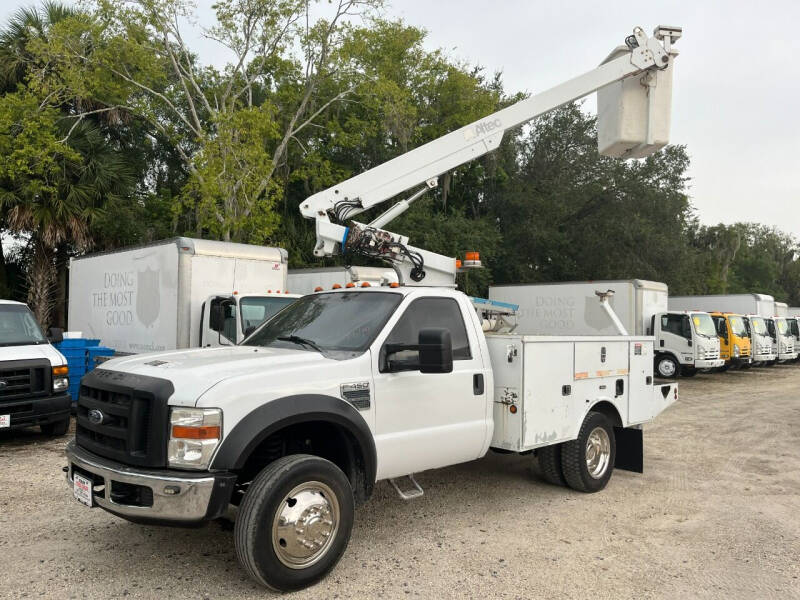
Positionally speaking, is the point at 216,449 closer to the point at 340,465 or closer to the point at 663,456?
the point at 340,465

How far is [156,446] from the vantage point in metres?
3.73

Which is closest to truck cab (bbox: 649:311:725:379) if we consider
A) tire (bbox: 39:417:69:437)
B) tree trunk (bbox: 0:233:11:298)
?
tire (bbox: 39:417:69:437)

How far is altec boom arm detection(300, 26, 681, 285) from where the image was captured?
26.3 feet

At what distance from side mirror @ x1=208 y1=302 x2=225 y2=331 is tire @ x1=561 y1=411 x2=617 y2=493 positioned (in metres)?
5.41

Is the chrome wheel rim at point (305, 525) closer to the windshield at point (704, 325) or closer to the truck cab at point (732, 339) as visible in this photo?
the windshield at point (704, 325)

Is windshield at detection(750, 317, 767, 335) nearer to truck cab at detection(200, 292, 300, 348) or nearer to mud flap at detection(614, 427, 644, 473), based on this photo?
mud flap at detection(614, 427, 644, 473)

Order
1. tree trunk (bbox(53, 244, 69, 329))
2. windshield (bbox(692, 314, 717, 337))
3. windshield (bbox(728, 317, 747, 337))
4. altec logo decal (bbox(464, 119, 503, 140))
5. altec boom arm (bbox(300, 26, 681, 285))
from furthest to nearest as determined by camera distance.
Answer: windshield (bbox(728, 317, 747, 337)) → windshield (bbox(692, 314, 717, 337)) → tree trunk (bbox(53, 244, 69, 329)) → altec logo decal (bbox(464, 119, 503, 140)) → altec boom arm (bbox(300, 26, 681, 285))

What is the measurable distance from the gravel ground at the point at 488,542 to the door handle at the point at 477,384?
1072 mm

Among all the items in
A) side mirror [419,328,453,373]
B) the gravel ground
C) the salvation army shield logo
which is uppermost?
the salvation army shield logo

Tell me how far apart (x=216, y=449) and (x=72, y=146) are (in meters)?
16.6

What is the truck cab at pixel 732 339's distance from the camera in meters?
20.3

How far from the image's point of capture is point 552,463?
6.11 metres

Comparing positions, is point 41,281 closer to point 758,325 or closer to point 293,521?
point 293,521

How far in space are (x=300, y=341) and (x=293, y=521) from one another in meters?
1.41
